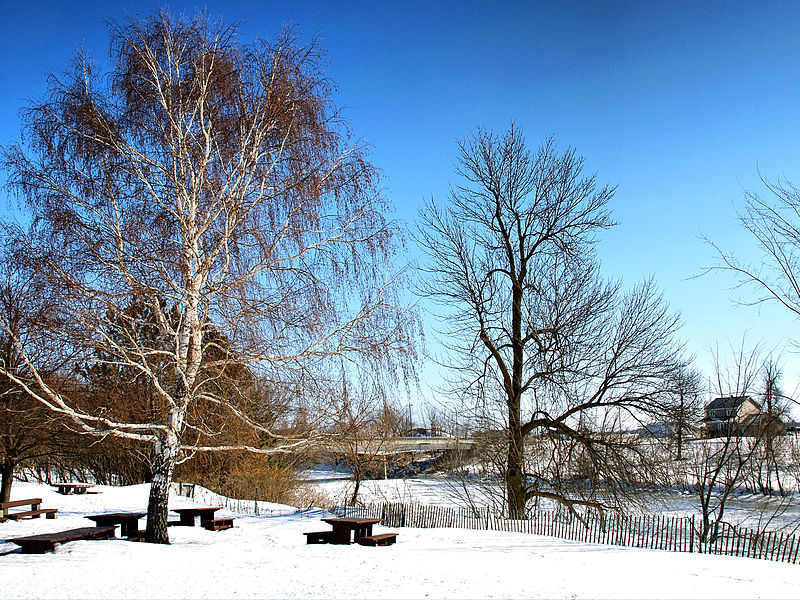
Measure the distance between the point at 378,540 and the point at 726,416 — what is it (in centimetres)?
1192

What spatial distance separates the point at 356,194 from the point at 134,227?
382 centimetres

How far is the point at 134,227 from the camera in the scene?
9789mm

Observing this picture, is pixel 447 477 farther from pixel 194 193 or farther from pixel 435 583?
pixel 194 193

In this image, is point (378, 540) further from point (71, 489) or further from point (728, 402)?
point (71, 489)

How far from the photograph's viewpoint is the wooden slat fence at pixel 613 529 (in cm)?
1227

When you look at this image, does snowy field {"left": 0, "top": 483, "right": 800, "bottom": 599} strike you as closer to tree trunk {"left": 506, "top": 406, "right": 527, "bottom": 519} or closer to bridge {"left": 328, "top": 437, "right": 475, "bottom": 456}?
tree trunk {"left": 506, "top": 406, "right": 527, "bottom": 519}

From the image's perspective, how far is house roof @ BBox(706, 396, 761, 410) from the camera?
17.1m

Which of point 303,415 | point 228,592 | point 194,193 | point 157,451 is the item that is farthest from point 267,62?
point 228,592

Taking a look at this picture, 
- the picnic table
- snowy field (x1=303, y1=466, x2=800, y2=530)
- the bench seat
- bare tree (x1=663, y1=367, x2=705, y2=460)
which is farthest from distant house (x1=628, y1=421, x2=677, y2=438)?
the picnic table

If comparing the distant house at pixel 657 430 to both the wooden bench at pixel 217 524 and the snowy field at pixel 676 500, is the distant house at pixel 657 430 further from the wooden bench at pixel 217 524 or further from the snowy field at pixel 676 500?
the wooden bench at pixel 217 524

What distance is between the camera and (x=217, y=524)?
1512 cm

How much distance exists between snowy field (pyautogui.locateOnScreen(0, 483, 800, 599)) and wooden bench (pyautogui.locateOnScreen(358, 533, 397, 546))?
0.33 meters

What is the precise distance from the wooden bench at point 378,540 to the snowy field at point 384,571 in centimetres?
33

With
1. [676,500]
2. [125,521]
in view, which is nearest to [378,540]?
[125,521]
